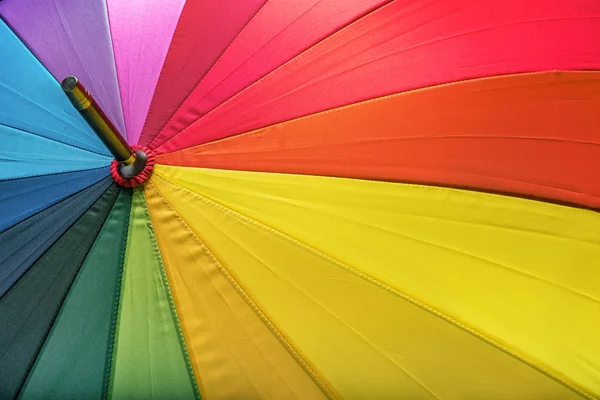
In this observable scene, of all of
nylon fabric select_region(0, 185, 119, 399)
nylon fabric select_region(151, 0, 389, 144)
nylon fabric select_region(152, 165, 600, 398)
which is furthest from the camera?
nylon fabric select_region(151, 0, 389, 144)

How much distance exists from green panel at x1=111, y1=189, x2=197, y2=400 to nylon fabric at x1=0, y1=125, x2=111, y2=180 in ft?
0.60

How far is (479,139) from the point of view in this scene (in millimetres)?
865

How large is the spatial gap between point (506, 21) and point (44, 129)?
867mm

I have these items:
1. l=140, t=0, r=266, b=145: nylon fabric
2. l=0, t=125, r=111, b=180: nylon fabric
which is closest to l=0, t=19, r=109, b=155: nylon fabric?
l=0, t=125, r=111, b=180: nylon fabric

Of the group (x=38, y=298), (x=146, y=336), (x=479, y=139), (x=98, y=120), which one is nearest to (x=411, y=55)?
(x=479, y=139)

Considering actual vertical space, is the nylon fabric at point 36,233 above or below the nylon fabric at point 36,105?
below

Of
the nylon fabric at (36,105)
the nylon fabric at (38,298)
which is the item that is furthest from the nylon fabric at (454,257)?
the nylon fabric at (36,105)

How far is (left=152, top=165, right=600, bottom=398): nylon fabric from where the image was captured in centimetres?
80

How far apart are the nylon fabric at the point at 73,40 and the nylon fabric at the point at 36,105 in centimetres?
1

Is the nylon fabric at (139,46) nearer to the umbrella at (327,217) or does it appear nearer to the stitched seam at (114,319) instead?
the umbrella at (327,217)

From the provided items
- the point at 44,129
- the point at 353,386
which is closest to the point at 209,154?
the point at 44,129

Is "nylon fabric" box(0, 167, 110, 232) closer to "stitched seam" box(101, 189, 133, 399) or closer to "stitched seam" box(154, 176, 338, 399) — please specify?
"stitched seam" box(101, 189, 133, 399)

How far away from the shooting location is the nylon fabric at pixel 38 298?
2.95ft

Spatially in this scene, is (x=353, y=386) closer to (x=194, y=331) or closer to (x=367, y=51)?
(x=194, y=331)
